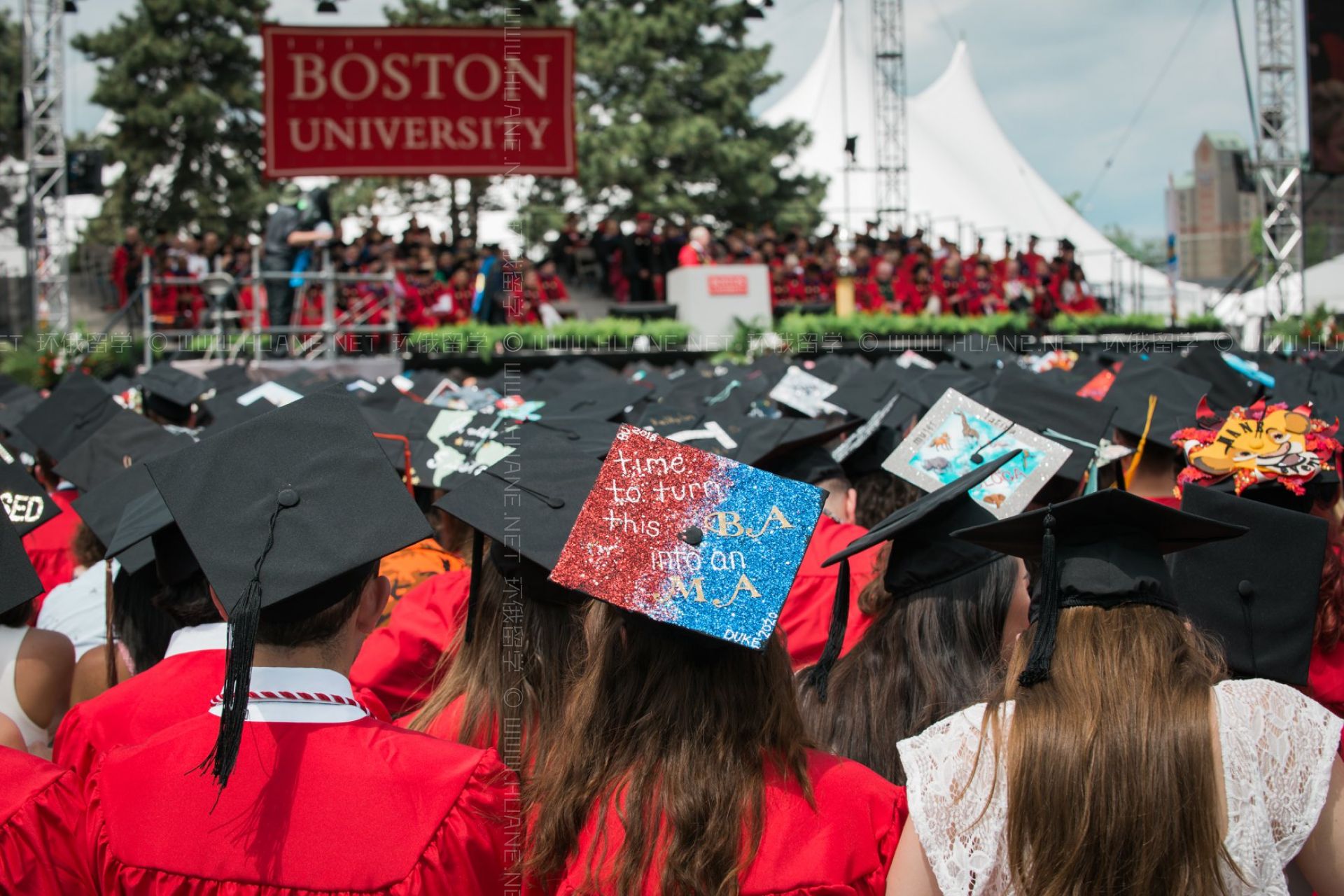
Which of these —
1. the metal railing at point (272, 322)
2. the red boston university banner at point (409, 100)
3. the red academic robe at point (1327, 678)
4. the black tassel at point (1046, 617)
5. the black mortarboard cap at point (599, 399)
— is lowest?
the red academic robe at point (1327, 678)

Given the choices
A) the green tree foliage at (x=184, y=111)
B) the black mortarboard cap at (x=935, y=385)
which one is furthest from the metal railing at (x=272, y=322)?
the green tree foliage at (x=184, y=111)

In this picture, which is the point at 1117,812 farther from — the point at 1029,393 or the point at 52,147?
the point at 52,147

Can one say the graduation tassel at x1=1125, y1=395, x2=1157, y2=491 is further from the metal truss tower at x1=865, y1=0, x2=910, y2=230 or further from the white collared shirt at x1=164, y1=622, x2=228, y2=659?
the metal truss tower at x1=865, y1=0, x2=910, y2=230

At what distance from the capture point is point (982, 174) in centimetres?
3103

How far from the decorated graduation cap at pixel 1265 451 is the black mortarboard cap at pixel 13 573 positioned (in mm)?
2482

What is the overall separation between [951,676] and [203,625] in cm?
146

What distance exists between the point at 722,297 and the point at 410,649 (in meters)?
14.8

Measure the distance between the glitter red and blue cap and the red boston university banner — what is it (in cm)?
1549

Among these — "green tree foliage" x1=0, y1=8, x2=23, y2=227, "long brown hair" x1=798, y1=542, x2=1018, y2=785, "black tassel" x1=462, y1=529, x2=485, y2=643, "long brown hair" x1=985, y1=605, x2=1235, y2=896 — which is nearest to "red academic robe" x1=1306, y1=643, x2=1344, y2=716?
"long brown hair" x1=798, y1=542, x2=1018, y2=785

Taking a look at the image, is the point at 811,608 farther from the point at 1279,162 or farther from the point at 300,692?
the point at 1279,162

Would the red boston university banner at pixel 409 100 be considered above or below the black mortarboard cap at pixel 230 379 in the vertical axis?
above

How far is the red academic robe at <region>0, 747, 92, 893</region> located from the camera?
162cm

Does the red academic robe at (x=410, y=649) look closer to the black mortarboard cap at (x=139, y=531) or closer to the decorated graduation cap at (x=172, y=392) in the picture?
the black mortarboard cap at (x=139, y=531)

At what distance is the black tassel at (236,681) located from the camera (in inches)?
60.3
